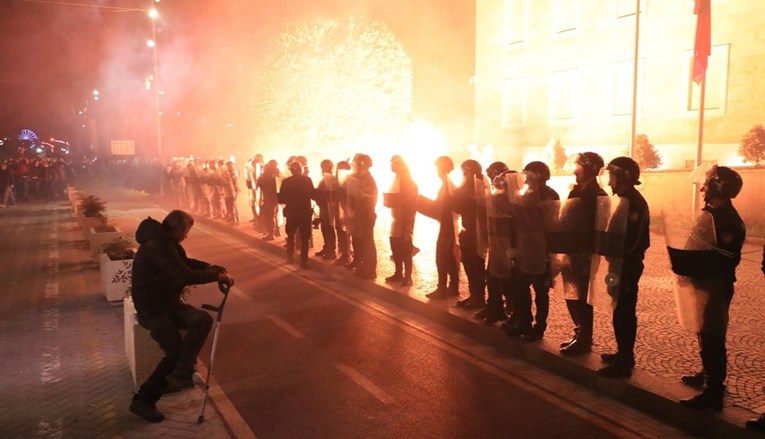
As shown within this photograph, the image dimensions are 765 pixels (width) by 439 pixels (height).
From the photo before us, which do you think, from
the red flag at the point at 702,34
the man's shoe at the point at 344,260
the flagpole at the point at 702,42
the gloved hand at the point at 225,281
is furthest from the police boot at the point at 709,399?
the red flag at the point at 702,34

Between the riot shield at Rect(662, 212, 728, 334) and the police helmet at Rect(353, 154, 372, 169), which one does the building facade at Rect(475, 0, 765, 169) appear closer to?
the police helmet at Rect(353, 154, 372, 169)

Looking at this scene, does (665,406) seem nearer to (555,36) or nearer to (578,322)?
(578,322)

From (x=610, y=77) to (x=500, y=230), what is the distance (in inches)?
804

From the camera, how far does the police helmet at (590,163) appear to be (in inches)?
216

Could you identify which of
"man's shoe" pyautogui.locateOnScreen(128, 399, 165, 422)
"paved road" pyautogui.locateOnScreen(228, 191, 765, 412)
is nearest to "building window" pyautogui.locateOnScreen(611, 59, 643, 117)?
"paved road" pyautogui.locateOnScreen(228, 191, 765, 412)

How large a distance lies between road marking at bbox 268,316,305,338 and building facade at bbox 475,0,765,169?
1585 centimetres

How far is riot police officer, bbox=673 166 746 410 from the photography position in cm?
434

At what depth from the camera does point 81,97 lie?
98.6m

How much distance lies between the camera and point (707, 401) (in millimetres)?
4426

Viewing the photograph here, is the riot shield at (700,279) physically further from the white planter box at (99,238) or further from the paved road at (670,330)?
the white planter box at (99,238)

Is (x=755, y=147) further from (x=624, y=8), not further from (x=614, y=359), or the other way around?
(x=614, y=359)

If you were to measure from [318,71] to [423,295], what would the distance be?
31064 mm

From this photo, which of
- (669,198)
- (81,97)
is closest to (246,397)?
(669,198)

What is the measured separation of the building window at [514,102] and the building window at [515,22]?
1.88 m
